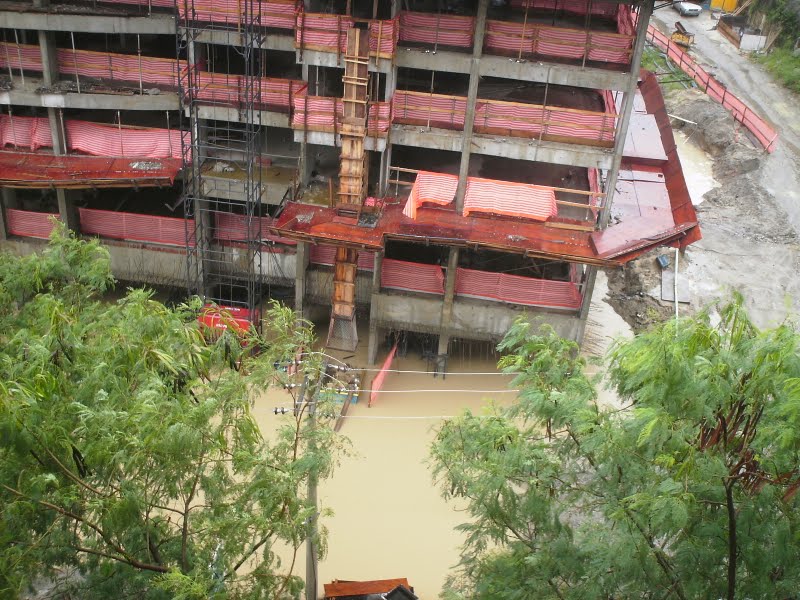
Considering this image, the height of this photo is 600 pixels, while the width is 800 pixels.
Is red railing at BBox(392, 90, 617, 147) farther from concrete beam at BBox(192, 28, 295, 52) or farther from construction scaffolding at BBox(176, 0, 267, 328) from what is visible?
construction scaffolding at BBox(176, 0, 267, 328)

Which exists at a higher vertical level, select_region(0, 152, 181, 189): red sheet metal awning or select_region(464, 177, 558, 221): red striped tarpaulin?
select_region(464, 177, 558, 221): red striped tarpaulin

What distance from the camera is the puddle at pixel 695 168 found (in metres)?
44.9

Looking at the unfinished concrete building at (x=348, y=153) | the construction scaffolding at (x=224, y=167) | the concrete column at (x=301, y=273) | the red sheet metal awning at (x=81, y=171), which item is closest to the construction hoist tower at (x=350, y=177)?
the unfinished concrete building at (x=348, y=153)

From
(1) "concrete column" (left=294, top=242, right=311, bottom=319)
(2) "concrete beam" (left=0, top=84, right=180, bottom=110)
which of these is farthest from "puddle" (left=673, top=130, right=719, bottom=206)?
(2) "concrete beam" (left=0, top=84, right=180, bottom=110)

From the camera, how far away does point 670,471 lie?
12.0 metres

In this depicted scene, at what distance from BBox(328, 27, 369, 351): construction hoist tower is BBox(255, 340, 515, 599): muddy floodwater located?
1587 mm

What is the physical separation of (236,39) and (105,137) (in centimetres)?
625

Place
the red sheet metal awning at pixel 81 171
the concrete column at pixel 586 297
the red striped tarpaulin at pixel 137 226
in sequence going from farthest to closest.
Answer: the red striped tarpaulin at pixel 137 226 < the red sheet metal awning at pixel 81 171 < the concrete column at pixel 586 297

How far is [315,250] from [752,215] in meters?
23.7

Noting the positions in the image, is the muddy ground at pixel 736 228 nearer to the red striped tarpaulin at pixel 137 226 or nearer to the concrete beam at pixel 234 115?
the concrete beam at pixel 234 115

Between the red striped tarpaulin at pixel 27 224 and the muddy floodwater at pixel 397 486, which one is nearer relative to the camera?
the muddy floodwater at pixel 397 486

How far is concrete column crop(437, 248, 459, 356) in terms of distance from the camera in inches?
1063

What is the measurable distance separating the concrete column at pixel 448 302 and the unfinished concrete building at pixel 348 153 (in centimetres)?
5

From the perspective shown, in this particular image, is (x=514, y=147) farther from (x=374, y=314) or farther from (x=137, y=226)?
(x=137, y=226)
